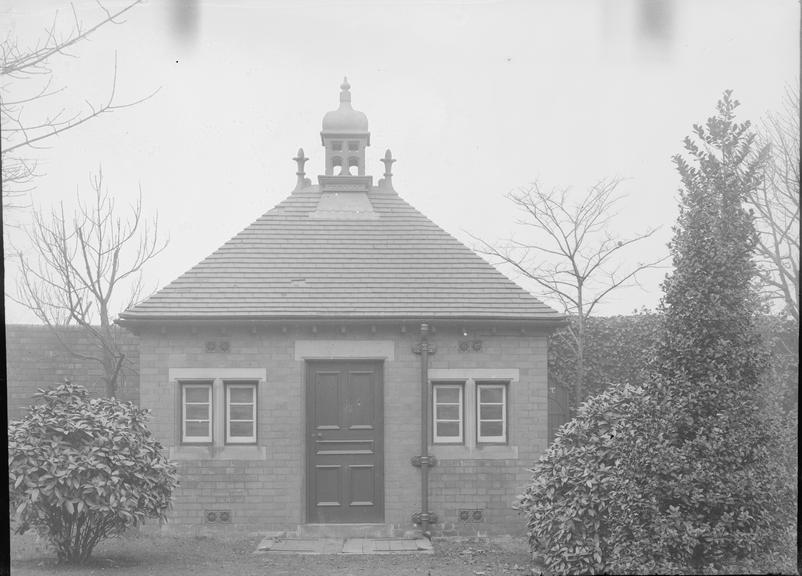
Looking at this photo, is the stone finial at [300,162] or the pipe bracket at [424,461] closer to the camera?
the stone finial at [300,162]

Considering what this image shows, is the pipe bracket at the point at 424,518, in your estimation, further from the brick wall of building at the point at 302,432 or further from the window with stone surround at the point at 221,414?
the window with stone surround at the point at 221,414

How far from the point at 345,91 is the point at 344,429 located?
3572 mm

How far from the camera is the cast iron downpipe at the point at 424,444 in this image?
28.9 feet

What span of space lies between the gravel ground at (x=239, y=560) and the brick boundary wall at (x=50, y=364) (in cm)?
143

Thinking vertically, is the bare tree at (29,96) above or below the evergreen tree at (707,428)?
above

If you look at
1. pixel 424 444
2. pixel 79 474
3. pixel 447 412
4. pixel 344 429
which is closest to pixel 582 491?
pixel 447 412

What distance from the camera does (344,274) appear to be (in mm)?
8852

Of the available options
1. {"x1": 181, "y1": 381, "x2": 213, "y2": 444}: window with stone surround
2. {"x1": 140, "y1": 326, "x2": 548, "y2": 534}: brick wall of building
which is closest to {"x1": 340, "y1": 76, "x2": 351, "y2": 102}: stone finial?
{"x1": 140, "y1": 326, "x2": 548, "y2": 534}: brick wall of building

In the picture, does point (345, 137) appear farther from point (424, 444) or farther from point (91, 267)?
point (424, 444)

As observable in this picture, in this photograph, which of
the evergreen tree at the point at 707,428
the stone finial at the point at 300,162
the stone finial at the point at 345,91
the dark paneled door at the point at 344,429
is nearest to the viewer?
the evergreen tree at the point at 707,428

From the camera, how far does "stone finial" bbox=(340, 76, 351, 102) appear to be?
813cm

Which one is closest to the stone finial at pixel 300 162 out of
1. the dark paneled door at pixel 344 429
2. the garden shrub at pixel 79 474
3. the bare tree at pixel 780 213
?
the dark paneled door at pixel 344 429

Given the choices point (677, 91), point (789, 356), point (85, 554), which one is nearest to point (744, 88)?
point (677, 91)

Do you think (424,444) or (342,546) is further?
(424,444)
